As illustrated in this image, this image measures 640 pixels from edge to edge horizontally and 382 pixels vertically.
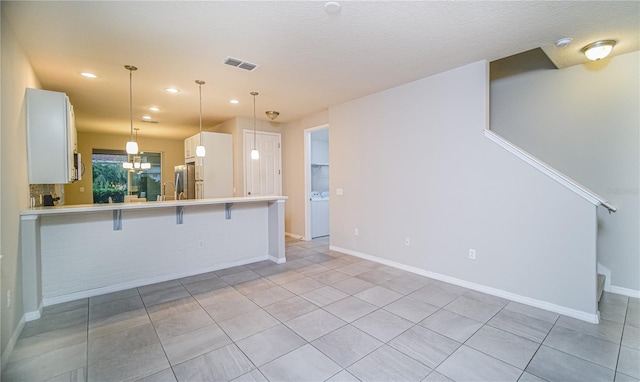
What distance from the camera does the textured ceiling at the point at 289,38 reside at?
225 centimetres

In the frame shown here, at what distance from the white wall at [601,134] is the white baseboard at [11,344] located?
5799 mm

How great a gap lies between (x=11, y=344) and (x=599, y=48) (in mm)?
6104

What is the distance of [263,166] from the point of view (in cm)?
630

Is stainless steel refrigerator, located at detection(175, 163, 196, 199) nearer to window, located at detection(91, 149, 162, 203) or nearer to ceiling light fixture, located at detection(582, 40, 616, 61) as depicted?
window, located at detection(91, 149, 162, 203)

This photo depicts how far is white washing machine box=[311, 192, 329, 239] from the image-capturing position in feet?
21.3

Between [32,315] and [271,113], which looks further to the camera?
[271,113]

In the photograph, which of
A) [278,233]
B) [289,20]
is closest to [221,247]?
[278,233]

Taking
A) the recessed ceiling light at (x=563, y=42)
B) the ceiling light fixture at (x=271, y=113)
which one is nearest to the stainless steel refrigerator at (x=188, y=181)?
the ceiling light fixture at (x=271, y=113)

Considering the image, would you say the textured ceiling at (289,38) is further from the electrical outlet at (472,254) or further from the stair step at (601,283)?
the stair step at (601,283)

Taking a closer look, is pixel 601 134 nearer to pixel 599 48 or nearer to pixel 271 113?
pixel 599 48

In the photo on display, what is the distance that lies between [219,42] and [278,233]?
111 inches

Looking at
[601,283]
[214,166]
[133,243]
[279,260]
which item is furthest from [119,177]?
[601,283]

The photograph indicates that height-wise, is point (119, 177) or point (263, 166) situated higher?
point (263, 166)

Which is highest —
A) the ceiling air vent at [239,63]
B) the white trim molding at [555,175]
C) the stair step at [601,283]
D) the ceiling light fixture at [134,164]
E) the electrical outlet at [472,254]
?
the ceiling air vent at [239,63]
